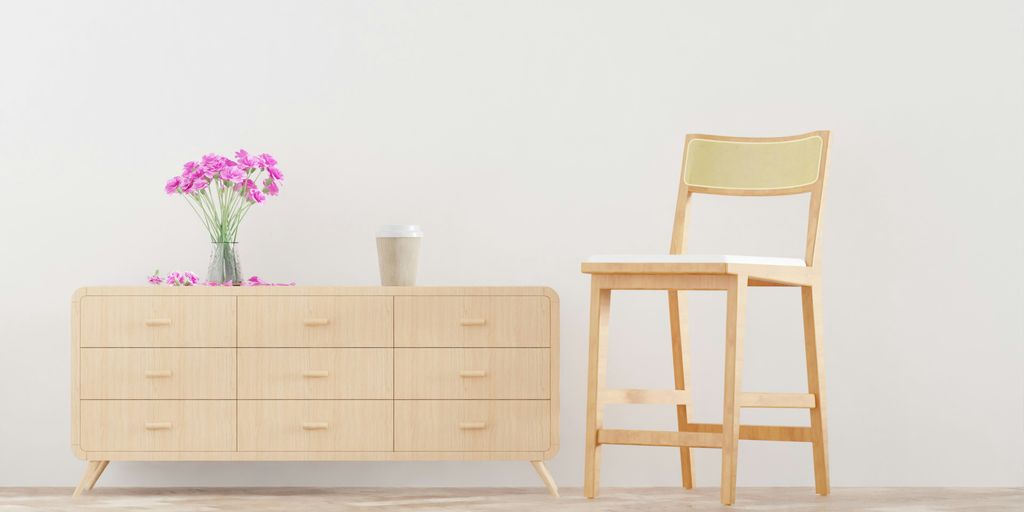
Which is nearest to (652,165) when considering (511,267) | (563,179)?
(563,179)

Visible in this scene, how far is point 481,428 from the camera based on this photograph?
263 centimetres

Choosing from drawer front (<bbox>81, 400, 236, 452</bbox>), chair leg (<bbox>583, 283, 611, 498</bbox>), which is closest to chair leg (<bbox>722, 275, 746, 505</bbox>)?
chair leg (<bbox>583, 283, 611, 498</bbox>)

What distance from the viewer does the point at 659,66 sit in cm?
303

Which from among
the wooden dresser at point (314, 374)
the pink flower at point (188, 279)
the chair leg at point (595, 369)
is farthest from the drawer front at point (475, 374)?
the pink flower at point (188, 279)

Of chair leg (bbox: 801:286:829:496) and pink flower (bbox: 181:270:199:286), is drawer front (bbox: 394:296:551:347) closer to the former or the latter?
pink flower (bbox: 181:270:199:286)

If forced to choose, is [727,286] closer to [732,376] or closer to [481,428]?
[732,376]

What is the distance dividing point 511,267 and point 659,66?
0.67 m

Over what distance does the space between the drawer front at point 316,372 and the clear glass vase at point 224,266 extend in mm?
223

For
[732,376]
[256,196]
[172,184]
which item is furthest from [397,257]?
[732,376]

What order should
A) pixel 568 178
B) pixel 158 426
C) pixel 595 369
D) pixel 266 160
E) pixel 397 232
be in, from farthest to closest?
pixel 568 178, pixel 266 160, pixel 397 232, pixel 158 426, pixel 595 369

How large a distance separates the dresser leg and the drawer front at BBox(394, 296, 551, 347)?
785 millimetres

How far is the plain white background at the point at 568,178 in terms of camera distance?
9.71ft

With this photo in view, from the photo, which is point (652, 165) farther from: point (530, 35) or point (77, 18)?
point (77, 18)

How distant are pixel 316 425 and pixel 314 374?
0.12m
